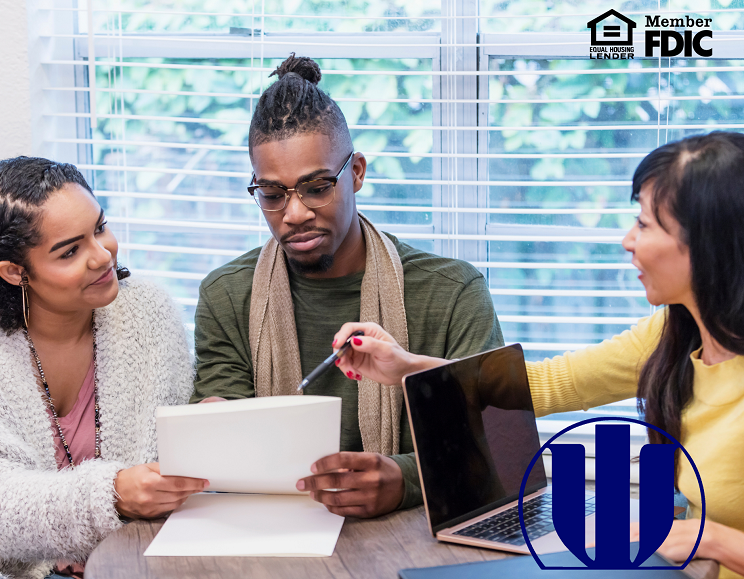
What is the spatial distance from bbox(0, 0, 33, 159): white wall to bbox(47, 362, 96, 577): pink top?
767 millimetres

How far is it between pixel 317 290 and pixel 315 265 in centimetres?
9

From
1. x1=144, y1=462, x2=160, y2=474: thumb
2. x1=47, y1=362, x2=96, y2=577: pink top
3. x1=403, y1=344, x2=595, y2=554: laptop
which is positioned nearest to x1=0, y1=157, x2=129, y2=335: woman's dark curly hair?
x1=47, y1=362, x2=96, y2=577: pink top

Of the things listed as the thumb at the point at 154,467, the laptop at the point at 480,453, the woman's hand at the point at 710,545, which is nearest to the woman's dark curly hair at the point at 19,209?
the thumb at the point at 154,467

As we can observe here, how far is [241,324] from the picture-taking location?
1.69 m

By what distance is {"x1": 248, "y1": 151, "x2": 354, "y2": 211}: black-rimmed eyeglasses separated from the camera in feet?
5.03

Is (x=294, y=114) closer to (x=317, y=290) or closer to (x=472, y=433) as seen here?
(x=317, y=290)

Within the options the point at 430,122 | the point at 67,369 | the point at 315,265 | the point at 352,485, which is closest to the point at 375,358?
the point at 352,485

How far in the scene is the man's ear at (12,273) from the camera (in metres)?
1.50

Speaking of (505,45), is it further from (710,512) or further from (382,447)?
(710,512)

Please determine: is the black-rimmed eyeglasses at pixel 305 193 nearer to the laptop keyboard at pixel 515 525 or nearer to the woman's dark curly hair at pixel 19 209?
the woman's dark curly hair at pixel 19 209

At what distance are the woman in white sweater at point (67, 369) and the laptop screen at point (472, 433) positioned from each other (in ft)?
1.82

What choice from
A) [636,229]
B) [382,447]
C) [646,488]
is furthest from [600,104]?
[646,488]

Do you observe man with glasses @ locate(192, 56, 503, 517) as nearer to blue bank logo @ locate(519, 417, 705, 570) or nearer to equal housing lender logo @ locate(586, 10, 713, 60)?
blue bank logo @ locate(519, 417, 705, 570)

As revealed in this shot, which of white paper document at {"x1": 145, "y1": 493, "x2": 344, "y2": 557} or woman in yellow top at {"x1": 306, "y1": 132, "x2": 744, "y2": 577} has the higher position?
woman in yellow top at {"x1": 306, "y1": 132, "x2": 744, "y2": 577}
